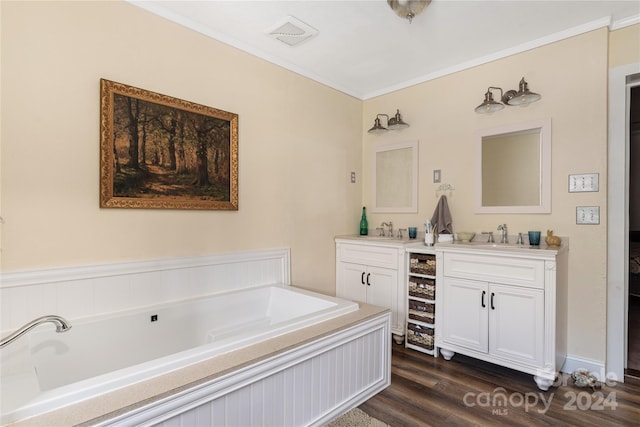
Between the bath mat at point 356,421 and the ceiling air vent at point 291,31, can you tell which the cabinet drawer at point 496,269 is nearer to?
the bath mat at point 356,421

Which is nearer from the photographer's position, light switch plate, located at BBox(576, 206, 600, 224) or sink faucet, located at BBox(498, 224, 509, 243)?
light switch plate, located at BBox(576, 206, 600, 224)

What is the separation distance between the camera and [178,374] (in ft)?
4.41

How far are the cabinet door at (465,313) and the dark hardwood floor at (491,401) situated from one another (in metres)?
0.23

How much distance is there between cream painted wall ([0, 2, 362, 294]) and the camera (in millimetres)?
1723

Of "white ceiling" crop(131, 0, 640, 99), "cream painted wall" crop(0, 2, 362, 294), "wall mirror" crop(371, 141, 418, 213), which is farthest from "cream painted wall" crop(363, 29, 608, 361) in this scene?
"cream painted wall" crop(0, 2, 362, 294)

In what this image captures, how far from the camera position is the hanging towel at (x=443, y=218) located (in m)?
3.01

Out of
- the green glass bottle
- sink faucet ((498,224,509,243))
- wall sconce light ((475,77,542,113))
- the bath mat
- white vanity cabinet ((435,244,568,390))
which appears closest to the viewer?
the bath mat

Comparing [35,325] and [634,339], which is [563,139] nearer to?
[634,339]

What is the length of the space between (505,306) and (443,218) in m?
0.95

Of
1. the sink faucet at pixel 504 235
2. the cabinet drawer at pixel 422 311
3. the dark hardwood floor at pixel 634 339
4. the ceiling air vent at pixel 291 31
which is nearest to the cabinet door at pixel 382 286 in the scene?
the cabinet drawer at pixel 422 311

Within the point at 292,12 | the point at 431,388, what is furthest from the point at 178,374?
the point at 292,12

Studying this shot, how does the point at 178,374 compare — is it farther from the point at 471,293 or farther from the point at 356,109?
the point at 356,109

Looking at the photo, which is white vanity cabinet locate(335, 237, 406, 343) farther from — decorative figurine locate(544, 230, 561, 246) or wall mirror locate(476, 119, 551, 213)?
decorative figurine locate(544, 230, 561, 246)

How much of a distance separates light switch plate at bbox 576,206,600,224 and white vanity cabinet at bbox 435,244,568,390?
0.24m
